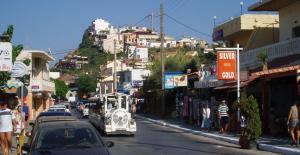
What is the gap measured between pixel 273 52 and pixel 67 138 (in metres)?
21.5

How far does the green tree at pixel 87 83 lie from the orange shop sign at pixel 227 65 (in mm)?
84342

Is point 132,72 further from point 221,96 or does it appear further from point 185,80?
point 221,96

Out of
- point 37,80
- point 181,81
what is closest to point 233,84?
point 181,81

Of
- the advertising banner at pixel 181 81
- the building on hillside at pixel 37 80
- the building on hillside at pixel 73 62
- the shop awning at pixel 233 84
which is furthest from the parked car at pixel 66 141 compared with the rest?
the building on hillside at pixel 73 62

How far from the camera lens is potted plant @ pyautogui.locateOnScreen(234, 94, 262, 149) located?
70.2 feet

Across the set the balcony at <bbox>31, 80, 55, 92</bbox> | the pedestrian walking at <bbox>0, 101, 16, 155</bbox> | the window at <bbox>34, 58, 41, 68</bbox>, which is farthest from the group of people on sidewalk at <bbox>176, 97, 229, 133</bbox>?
the window at <bbox>34, 58, 41, 68</bbox>

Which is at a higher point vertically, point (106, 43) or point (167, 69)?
point (106, 43)

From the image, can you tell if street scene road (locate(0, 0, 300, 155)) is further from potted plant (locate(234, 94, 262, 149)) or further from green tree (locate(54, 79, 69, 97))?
green tree (locate(54, 79, 69, 97))

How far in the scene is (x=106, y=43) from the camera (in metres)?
173

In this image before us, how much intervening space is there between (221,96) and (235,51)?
852cm

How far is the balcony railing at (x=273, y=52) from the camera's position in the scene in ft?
92.9

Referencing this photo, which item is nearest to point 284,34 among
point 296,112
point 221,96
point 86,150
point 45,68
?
point 221,96

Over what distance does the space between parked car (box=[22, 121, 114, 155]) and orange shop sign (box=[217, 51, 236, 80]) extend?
17.9 metres

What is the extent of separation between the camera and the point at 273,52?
1215 inches
